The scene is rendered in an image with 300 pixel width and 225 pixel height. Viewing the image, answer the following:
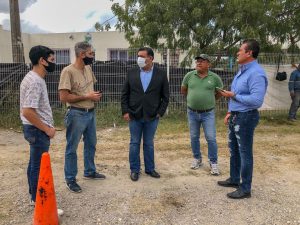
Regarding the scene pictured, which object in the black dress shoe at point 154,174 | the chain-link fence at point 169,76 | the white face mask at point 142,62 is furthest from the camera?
the chain-link fence at point 169,76

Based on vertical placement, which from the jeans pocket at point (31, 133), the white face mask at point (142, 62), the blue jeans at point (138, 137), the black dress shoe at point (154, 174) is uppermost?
the white face mask at point (142, 62)

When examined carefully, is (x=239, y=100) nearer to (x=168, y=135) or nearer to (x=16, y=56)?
(x=168, y=135)

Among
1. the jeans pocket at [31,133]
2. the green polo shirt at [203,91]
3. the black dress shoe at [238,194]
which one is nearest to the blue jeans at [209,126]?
the green polo shirt at [203,91]

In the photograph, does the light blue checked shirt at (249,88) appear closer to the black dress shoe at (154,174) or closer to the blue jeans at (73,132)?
the black dress shoe at (154,174)

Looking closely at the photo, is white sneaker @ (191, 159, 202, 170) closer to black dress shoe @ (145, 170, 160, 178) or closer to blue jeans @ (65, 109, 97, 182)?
black dress shoe @ (145, 170, 160, 178)

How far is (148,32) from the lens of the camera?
37.2ft

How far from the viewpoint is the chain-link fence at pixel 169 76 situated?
9.52 metres

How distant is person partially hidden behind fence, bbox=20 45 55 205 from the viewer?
3.83 m

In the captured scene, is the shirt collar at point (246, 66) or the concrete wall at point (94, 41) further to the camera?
the concrete wall at point (94, 41)

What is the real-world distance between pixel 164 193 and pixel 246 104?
1534 mm

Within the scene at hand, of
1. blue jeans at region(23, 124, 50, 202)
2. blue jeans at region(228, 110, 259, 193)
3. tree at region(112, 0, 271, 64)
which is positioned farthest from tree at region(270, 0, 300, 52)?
blue jeans at region(23, 124, 50, 202)

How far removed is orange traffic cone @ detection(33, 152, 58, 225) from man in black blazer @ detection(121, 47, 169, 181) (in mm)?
1657

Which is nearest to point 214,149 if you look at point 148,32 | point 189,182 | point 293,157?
point 189,182

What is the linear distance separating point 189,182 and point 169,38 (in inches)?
269
